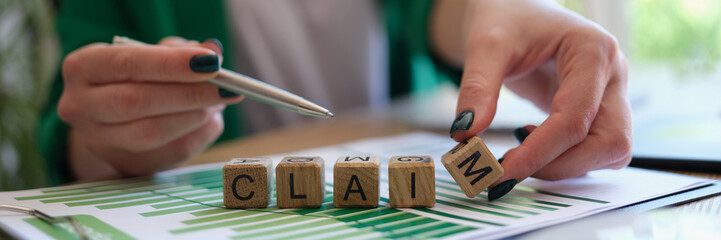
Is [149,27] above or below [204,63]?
above

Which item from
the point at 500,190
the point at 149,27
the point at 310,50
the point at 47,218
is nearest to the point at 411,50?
the point at 310,50

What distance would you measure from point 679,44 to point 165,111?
211 cm

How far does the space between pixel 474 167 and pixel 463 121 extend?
6 centimetres

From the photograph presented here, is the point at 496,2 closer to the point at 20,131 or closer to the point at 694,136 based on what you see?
the point at 694,136

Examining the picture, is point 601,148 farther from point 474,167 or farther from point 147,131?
point 147,131

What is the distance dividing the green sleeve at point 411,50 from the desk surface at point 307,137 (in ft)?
0.62

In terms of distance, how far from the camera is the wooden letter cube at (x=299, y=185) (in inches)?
23.7

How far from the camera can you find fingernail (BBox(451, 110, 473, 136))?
0.63 m

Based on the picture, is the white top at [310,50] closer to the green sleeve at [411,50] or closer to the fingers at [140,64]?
the green sleeve at [411,50]

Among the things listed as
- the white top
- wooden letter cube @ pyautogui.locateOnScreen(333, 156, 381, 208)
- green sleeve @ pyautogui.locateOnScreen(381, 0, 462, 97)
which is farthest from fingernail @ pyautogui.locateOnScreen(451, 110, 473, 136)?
the white top

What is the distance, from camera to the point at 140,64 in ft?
2.43

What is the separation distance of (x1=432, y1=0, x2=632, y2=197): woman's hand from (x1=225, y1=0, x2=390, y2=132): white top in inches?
36.7

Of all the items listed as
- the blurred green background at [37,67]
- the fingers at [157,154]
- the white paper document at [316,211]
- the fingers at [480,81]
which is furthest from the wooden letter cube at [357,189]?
the blurred green background at [37,67]

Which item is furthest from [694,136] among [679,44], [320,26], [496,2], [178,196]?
[679,44]
